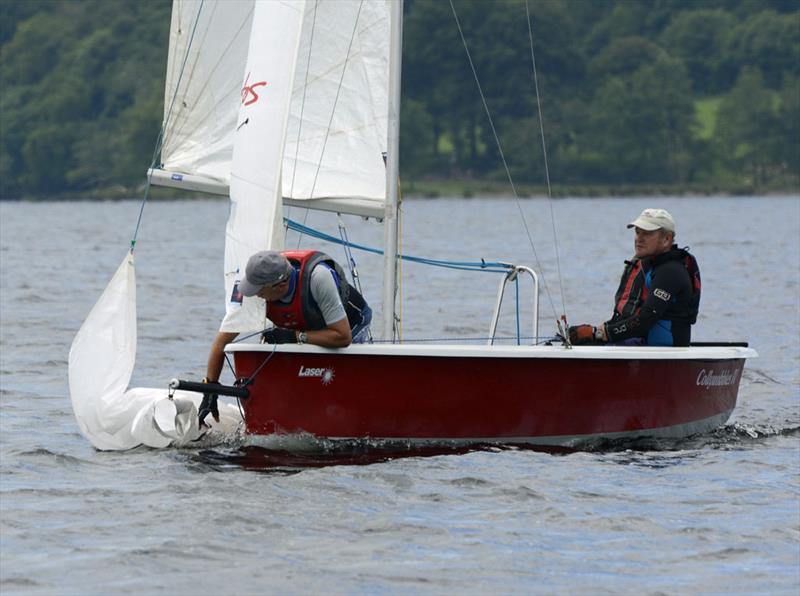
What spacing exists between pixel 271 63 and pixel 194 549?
3.60m

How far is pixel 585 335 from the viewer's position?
10984mm

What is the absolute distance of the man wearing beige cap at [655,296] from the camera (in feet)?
35.6

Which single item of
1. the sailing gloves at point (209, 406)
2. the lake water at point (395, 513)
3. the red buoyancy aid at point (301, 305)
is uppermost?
the red buoyancy aid at point (301, 305)

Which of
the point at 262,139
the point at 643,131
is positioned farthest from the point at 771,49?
the point at 262,139

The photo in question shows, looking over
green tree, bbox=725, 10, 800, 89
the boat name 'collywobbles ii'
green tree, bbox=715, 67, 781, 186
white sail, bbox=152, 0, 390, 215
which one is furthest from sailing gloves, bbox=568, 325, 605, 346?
green tree, bbox=725, 10, 800, 89

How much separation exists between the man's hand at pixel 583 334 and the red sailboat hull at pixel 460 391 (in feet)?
1.65

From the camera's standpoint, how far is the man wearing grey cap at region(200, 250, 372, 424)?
9680mm

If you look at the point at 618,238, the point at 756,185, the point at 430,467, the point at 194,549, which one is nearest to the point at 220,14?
the point at 430,467

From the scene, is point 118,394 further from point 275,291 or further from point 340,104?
point 340,104

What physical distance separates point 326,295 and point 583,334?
204 centimetres

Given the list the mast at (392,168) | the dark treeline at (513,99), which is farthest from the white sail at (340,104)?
the dark treeline at (513,99)

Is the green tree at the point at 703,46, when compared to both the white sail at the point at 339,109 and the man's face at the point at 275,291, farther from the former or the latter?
the man's face at the point at 275,291

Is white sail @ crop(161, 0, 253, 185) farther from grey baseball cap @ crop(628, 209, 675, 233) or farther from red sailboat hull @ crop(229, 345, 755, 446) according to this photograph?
grey baseball cap @ crop(628, 209, 675, 233)

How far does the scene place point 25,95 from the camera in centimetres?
11300
